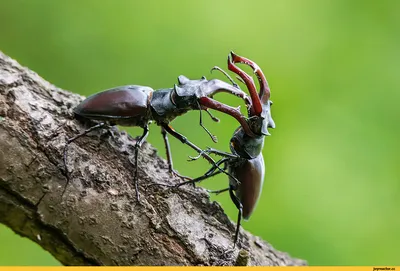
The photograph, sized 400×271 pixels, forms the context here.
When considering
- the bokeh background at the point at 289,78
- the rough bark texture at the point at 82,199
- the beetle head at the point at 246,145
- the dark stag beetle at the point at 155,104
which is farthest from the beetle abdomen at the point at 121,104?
the bokeh background at the point at 289,78

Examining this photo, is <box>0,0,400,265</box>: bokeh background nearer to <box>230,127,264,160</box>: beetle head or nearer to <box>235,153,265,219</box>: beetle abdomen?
<box>235,153,265,219</box>: beetle abdomen

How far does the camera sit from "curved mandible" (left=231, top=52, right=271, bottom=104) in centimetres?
220

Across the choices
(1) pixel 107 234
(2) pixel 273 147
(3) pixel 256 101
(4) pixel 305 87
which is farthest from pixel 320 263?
(1) pixel 107 234

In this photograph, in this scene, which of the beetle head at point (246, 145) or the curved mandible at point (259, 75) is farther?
the beetle head at point (246, 145)

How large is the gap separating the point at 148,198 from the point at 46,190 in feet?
1.27

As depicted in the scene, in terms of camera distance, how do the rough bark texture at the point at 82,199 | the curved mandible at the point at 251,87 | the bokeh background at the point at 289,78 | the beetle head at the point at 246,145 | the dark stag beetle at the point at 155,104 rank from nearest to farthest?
the rough bark texture at the point at 82,199
the curved mandible at the point at 251,87
the dark stag beetle at the point at 155,104
the beetle head at the point at 246,145
the bokeh background at the point at 289,78

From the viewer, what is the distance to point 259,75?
7.34 ft

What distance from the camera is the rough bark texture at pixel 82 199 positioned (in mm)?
1842

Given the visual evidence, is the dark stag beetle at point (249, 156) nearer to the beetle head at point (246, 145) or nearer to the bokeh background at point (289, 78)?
the beetle head at point (246, 145)

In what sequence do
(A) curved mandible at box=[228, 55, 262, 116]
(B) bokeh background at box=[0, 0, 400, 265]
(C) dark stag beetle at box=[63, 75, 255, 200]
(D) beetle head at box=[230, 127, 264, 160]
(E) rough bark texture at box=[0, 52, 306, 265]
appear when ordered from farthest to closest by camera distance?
(B) bokeh background at box=[0, 0, 400, 265] < (D) beetle head at box=[230, 127, 264, 160] < (C) dark stag beetle at box=[63, 75, 255, 200] < (A) curved mandible at box=[228, 55, 262, 116] < (E) rough bark texture at box=[0, 52, 306, 265]

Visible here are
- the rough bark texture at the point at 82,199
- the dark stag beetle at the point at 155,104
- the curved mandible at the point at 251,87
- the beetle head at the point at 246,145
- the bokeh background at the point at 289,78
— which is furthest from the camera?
the bokeh background at the point at 289,78

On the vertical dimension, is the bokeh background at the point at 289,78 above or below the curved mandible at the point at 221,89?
above

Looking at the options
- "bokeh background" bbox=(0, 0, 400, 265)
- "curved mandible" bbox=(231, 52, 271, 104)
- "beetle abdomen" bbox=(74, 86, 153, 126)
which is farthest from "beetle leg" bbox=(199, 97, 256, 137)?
"bokeh background" bbox=(0, 0, 400, 265)

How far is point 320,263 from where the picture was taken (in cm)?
391
